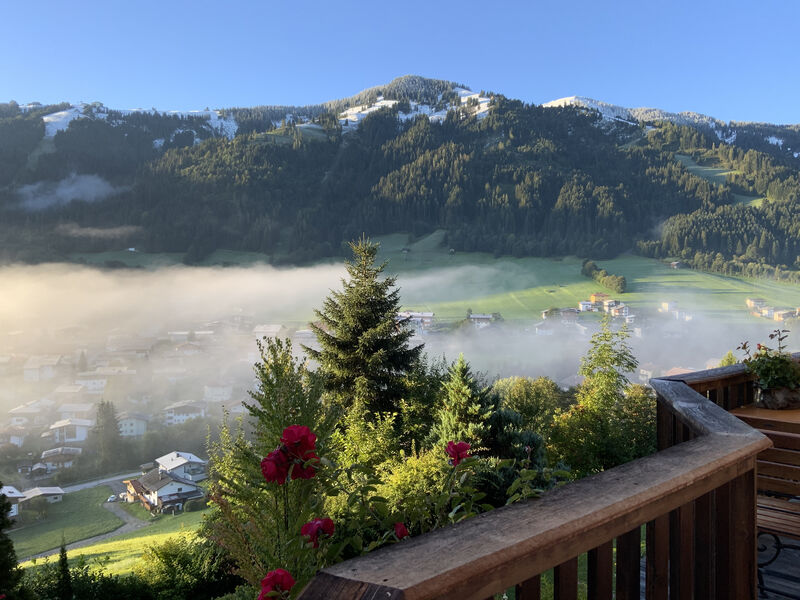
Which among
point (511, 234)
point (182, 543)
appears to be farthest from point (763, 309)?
point (182, 543)

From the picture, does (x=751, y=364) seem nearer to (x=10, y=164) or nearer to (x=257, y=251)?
(x=257, y=251)

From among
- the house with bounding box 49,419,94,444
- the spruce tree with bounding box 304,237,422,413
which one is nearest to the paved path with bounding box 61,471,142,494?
the house with bounding box 49,419,94,444

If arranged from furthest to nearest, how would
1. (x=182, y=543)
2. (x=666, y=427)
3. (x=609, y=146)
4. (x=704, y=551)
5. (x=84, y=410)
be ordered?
1. (x=609, y=146)
2. (x=84, y=410)
3. (x=182, y=543)
4. (x=666, y=427)
5. (x=704, y=551)

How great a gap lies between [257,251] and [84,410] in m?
48.8

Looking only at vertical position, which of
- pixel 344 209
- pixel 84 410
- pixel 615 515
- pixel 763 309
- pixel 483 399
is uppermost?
pixel 344 209

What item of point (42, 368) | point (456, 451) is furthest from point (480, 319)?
point (456, 451)

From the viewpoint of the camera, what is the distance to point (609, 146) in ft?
407

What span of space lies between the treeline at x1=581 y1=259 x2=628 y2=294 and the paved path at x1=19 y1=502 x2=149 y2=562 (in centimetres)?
7147

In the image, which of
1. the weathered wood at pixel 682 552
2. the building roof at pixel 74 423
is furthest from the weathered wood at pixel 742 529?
the building roof at pixel 74 423

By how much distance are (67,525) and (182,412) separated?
78.2ft

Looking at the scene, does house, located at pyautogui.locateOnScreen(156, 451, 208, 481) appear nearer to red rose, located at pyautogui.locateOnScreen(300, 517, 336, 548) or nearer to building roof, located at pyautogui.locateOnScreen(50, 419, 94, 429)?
building roof, located at pyautogui.locateOnScreen(50, 419, 94, 429)

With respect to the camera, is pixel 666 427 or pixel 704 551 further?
pixel 666 427

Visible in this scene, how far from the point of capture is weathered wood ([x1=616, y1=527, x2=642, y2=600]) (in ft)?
3.14

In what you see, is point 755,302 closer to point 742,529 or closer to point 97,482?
point 742,529
